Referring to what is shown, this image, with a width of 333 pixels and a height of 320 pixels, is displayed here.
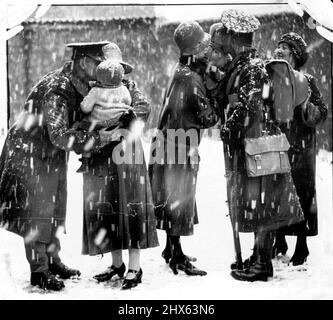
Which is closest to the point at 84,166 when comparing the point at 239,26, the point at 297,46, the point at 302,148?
the point at 239,26

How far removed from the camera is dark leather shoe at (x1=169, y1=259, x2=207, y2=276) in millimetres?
5676

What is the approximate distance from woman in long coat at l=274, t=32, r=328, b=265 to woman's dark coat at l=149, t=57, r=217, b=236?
841 mm

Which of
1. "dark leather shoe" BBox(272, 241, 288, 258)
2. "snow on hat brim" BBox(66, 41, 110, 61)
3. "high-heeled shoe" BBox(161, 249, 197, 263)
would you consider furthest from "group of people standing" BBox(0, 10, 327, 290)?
"dark leather shoe" BBox(272, 241, 288, 258)

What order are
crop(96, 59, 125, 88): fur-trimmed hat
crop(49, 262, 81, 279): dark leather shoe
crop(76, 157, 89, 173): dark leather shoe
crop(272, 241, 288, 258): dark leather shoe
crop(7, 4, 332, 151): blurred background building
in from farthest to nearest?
crop(7, 4, 332, 151): blurred background building → crop(272, 241, 288, 258): dark leather shoe → crop(49, 262, 81, 279): dark leather shoe → crop(76, 157, 89, 173): dark leather shoe → crop(96, 59, 125, 88): fur-trimmed hat

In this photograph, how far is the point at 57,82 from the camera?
16.6 feet

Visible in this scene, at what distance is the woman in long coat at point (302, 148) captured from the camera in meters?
5.66

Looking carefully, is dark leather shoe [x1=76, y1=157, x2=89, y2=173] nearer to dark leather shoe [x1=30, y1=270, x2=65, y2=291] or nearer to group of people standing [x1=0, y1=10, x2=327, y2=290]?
group of people standing [x1=0, y1=10, x2=327, y2=290]

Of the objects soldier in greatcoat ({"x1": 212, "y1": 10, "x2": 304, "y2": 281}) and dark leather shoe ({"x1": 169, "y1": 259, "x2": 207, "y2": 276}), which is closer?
soldier in greatcoat ({"x1": 212, "y1": 10, "x2": 304, "y2": 281})

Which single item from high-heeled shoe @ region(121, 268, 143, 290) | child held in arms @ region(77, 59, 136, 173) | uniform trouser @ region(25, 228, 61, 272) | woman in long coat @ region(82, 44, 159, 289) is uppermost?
child held in arms @ region(77, 59, 136, 173)

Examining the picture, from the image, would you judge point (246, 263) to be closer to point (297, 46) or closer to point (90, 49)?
point (297, 46)

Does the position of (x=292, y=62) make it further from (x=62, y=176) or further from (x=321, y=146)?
(x=62, y=176)

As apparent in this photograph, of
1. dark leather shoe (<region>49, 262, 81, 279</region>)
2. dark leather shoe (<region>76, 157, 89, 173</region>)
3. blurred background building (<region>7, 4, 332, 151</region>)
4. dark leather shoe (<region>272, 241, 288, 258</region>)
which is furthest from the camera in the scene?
blurred background building (<region>7, 4, 332, 151</region>)

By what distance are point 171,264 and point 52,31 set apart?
274 cm

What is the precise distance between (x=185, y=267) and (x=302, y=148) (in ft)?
5.32
